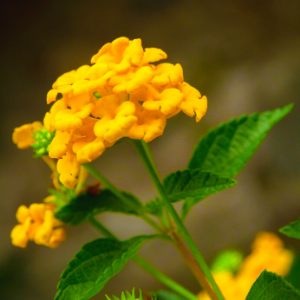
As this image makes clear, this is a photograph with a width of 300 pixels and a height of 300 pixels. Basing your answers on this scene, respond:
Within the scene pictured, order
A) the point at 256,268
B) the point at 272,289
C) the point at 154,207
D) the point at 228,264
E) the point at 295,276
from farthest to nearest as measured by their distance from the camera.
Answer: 1. the point at 228,264
2. the point at 256,268
3. the point at 295,276
4. the point at 154,207
5. the point at 272,289

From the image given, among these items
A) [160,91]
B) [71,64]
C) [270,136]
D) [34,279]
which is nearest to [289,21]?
[270,136]

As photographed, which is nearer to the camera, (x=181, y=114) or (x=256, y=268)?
(x=256, y=268)

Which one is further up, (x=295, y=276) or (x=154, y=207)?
(x=154, y=207)

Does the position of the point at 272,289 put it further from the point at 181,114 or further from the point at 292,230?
the point at 181,114

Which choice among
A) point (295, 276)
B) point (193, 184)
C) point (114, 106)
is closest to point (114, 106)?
point (114, 106)

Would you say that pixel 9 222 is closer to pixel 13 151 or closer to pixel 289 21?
pixel 13 151

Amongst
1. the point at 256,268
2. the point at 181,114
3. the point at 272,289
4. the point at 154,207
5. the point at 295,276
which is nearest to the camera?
the point at 272,289

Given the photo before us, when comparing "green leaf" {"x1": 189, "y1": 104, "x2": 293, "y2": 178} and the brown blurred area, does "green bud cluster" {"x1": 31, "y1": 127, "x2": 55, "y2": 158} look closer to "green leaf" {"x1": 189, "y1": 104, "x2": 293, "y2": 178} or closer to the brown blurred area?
"green leaf" {"x1": 189, "y1": 104, "x2": 293, "y2": 178}
